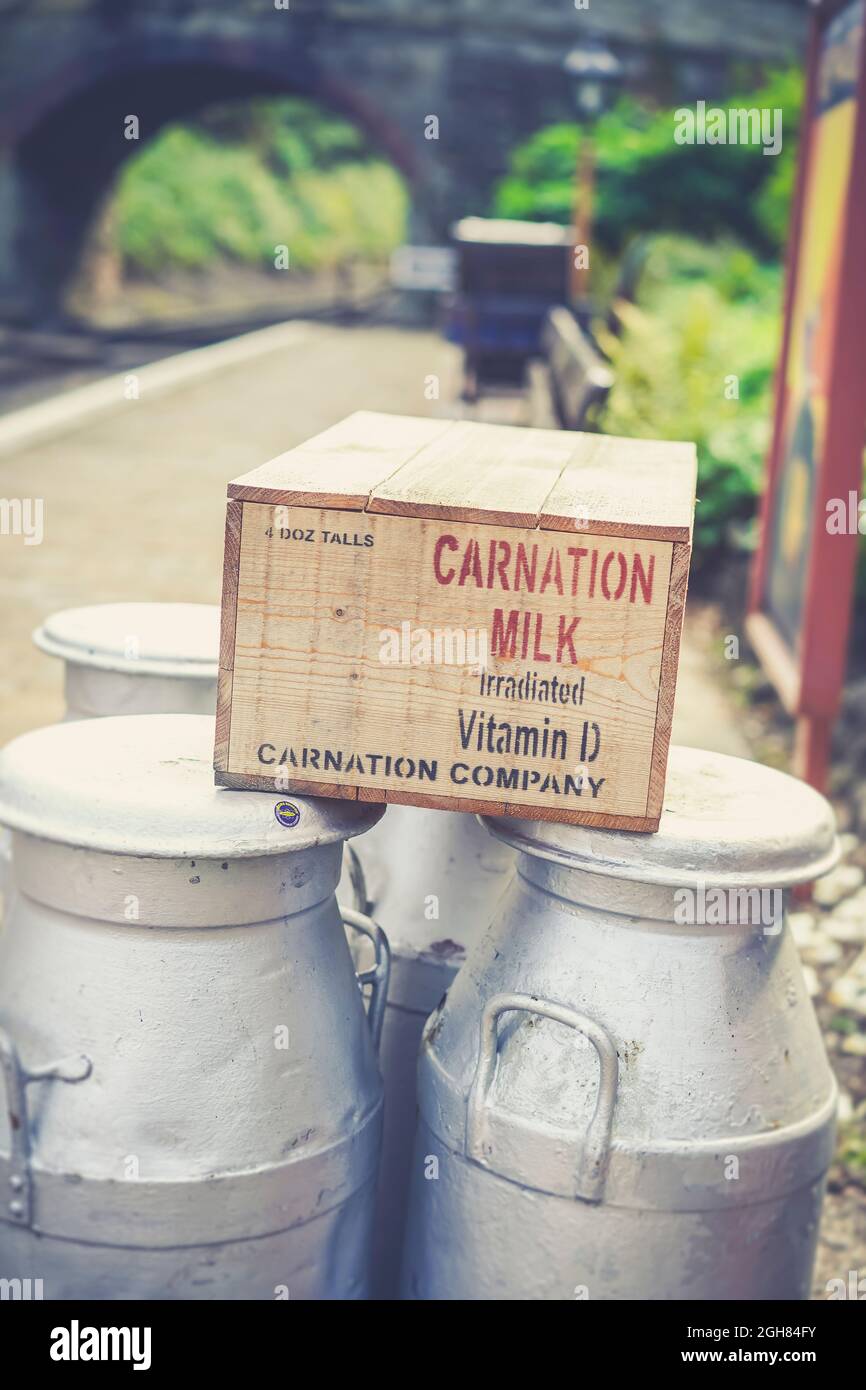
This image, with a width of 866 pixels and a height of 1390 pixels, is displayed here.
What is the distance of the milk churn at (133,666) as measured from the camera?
282cm

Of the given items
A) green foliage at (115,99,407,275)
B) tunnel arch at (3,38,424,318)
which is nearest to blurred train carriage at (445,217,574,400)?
tunnel arch at (3,38,424,318)

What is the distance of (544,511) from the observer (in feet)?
6.93

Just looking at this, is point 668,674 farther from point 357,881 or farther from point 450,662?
point 357,881

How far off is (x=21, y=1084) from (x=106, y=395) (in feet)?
37.7

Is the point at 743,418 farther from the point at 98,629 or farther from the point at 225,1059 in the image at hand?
the point at 225,1059

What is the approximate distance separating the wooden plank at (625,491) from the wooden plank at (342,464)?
0.89 feet

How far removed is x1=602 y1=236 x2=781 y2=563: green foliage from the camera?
782 centimetres

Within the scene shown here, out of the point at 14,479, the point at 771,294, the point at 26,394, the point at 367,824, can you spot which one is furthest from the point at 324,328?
the point at 367,824

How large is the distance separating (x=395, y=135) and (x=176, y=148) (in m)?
15.7

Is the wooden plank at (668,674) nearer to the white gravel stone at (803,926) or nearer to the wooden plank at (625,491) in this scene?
the wooden plank at (625,491)

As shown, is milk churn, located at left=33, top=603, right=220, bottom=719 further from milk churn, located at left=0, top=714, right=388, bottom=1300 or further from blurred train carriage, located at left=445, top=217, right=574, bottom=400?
blurred train carriage, located at left=445, top=217, right=574, bottom=400

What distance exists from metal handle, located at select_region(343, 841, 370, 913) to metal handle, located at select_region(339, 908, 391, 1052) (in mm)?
196

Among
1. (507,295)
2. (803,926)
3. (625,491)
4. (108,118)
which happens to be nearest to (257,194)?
(108,118)

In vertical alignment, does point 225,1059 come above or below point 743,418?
below
